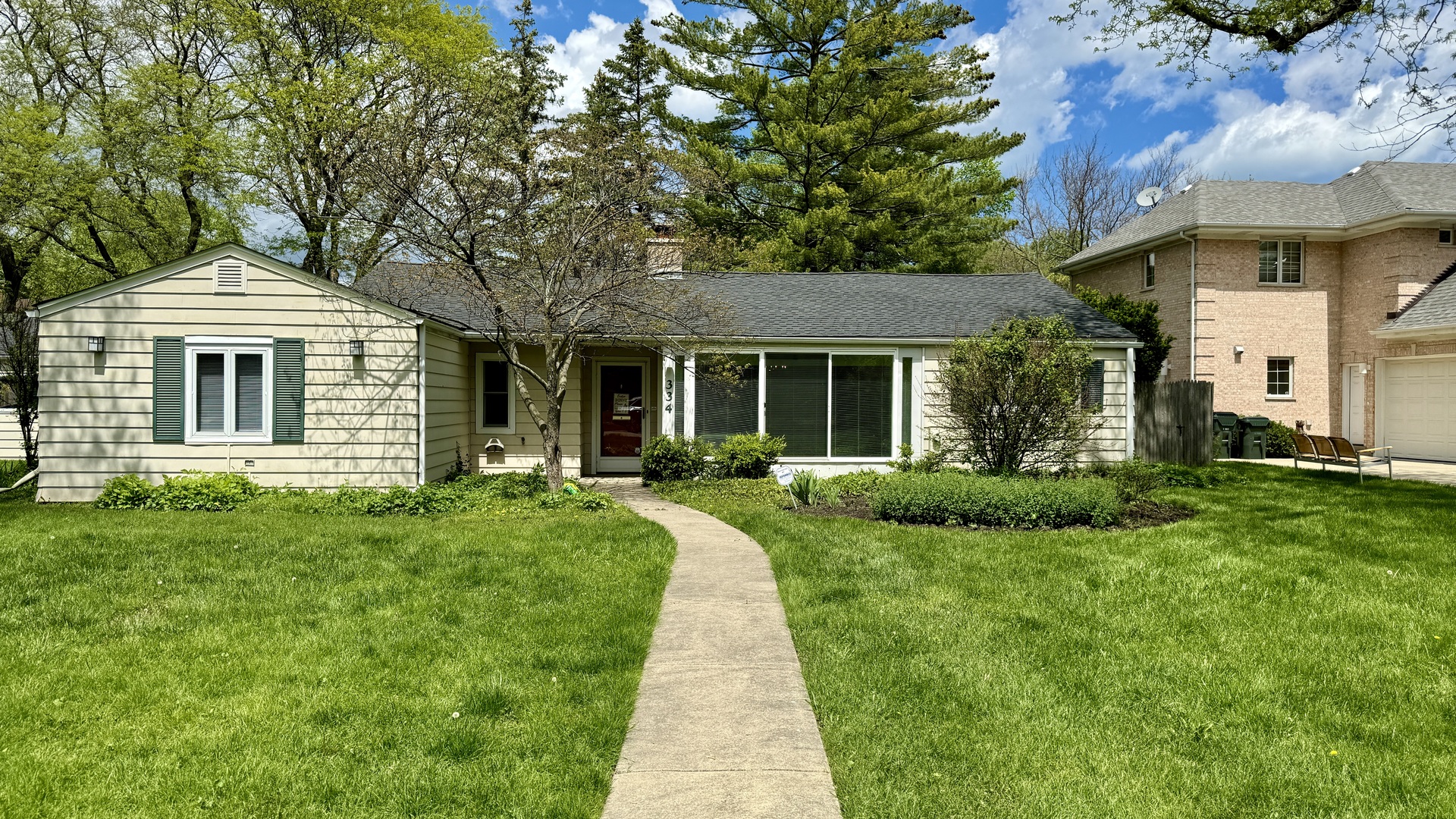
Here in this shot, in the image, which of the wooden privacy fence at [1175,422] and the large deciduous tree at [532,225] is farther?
the wooden privacy fence at [1175,422]

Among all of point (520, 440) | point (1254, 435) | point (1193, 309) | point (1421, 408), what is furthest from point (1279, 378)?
point (520, 440)

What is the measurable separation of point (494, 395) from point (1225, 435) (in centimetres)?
1623

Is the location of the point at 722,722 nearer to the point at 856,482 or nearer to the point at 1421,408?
the point at 856,482

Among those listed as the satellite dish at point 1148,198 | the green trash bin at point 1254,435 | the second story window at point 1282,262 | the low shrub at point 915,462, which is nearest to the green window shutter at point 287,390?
the low shrub at point 915,462

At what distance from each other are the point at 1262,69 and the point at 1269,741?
15.2 metres

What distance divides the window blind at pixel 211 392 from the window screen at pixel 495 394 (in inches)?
163

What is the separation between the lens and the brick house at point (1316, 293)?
739 inches

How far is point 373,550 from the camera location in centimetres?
787

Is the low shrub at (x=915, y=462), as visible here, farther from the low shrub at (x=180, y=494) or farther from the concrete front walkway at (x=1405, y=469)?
the low shrub at (x=180, y=494)

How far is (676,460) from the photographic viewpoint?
44.2 ft

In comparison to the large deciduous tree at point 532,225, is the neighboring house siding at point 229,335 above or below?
below

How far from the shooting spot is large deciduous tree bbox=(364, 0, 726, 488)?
10836 millimetres

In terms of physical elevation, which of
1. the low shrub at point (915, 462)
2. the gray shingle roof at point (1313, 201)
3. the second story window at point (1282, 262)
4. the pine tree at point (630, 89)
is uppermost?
the pine tree at point (630, 89)

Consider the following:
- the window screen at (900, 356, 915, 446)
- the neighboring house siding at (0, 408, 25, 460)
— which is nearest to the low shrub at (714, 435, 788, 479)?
the window screen at (900, 356, 915, 446)
